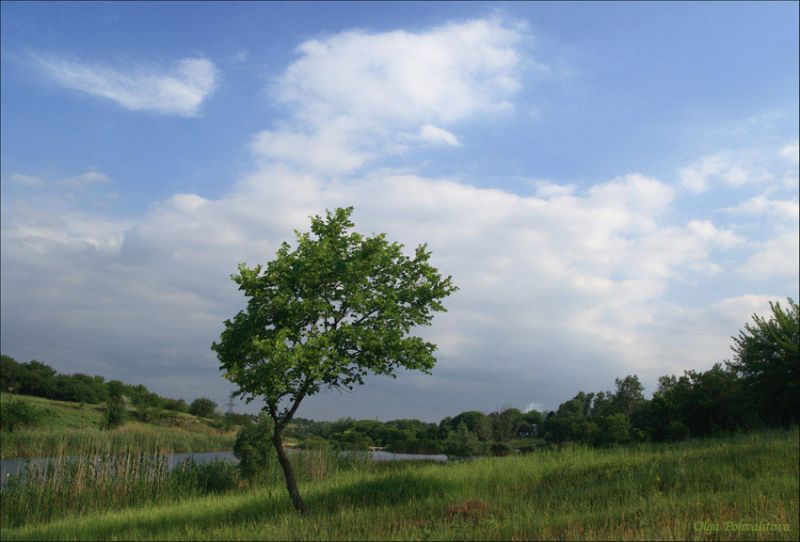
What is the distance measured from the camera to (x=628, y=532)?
9828 millimetres

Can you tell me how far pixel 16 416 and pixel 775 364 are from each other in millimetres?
74692

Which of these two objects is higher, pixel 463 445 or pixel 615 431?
→ pixel 615 431

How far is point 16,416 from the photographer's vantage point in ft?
212

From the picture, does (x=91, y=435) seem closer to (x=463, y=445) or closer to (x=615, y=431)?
(x=463, y=445)

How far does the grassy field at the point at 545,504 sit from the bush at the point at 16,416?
58676 mm

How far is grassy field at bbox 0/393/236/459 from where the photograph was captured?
3200cm

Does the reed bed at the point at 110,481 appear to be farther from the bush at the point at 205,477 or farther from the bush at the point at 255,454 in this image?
the bush at the point at 255,454

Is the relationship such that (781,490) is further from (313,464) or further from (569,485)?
(313,464)

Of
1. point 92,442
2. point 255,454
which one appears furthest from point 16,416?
point 255,454

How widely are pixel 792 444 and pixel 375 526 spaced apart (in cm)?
1247

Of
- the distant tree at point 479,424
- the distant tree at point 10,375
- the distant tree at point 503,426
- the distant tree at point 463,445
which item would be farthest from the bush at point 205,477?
the distant tree at point 10,375

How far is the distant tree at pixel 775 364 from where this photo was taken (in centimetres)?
2159

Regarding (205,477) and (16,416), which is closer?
(205,477)

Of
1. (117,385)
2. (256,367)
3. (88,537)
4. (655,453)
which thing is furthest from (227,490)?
(117,385)
